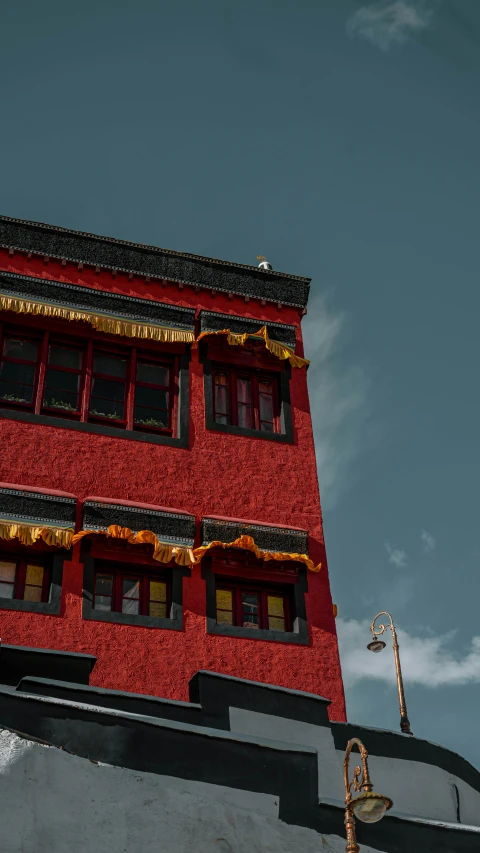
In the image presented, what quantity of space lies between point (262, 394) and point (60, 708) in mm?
9666

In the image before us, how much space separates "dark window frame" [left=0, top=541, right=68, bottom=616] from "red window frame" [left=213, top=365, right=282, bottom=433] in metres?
4.46

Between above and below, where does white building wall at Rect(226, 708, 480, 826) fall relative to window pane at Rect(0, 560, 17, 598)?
below

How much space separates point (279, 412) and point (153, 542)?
4457 mm

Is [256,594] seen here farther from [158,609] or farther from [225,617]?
[158,609]

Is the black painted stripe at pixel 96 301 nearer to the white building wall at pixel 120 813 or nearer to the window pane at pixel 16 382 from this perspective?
the window pane at pixel 16 382

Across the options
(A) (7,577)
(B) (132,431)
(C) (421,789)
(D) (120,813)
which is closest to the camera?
(D) (120,813)

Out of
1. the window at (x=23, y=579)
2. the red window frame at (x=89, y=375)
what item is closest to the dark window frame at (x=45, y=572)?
the window at (x=23, y=579)

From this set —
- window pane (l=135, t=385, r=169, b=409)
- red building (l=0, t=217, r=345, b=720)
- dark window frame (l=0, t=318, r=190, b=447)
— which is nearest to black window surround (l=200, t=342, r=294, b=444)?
red building (l=0, t=217, r=345, b=720)

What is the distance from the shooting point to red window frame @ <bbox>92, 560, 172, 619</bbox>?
59.7 feet

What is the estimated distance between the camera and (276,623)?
19.1 m

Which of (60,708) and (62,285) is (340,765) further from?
(62,285)

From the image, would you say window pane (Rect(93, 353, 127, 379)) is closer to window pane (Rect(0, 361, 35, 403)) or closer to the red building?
the red building

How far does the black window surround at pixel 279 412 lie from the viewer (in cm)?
2064

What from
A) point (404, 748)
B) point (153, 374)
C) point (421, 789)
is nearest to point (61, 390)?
point (153, 374)
